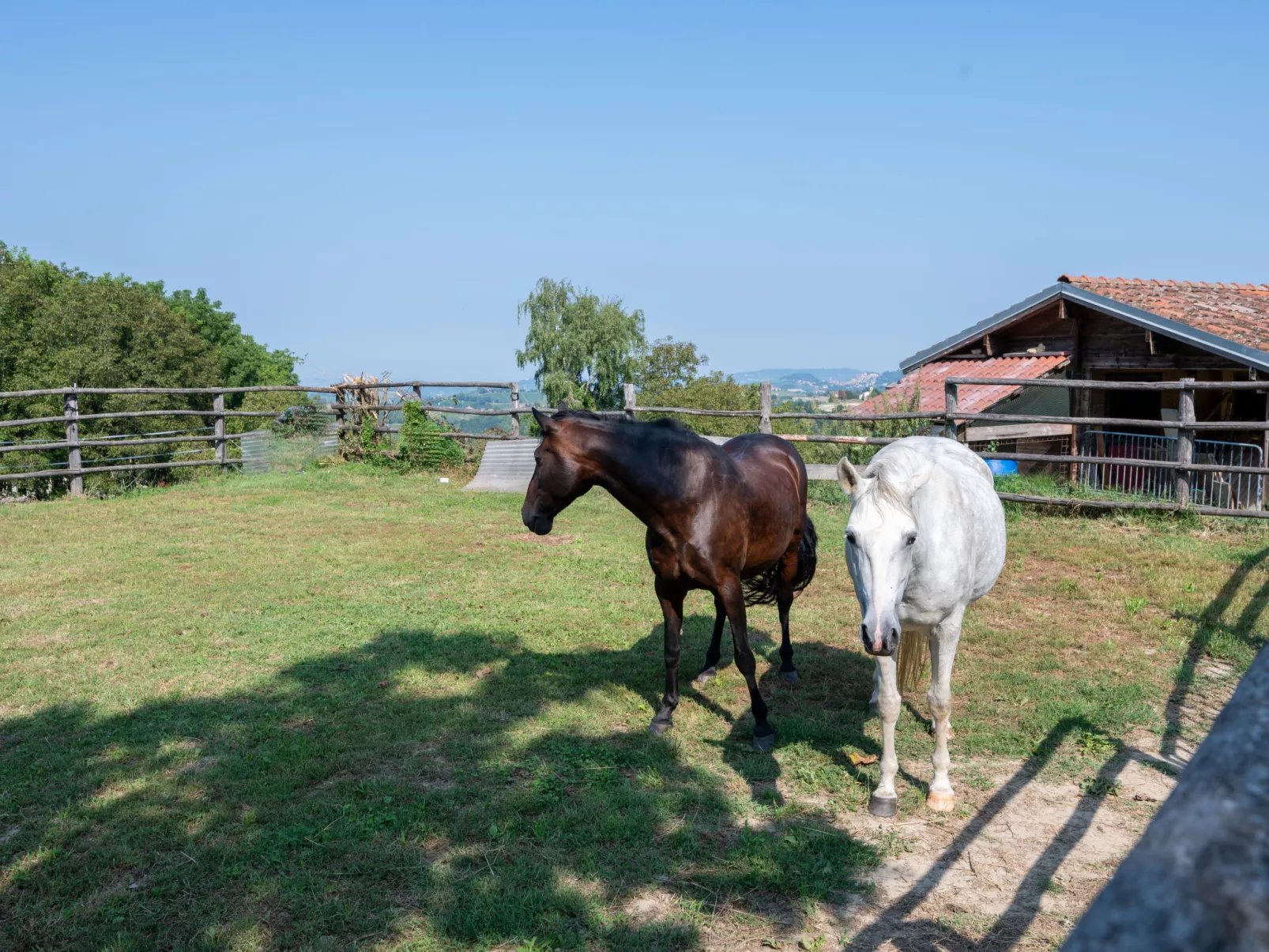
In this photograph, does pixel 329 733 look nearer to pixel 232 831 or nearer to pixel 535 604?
pixel 232 831

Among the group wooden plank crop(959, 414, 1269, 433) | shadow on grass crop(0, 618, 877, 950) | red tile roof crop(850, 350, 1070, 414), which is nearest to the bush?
red tile roof crop(850, 350, 1070, 414)

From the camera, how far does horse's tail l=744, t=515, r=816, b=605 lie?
6.08 m

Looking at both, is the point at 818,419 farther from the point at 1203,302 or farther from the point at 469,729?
the point at 469,729

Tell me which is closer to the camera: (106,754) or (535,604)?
(106,754)

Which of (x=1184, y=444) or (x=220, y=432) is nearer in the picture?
(x=1184, y=444)

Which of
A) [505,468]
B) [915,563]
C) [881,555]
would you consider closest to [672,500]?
[915,563]

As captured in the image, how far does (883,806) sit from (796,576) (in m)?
2.17

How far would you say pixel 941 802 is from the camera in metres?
4.21

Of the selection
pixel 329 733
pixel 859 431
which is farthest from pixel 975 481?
pixel 859 431

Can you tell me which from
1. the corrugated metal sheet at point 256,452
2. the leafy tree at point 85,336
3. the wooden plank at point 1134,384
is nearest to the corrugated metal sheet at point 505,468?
the corrugated metal sheet at point 256,452

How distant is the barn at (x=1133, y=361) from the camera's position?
11641mm

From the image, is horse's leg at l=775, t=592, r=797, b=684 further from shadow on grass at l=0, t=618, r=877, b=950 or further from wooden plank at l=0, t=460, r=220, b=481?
wooden plank at l=0, t=460, r=220, b=481

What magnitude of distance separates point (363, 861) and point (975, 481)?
368 cm

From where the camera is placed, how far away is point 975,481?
4.97m
